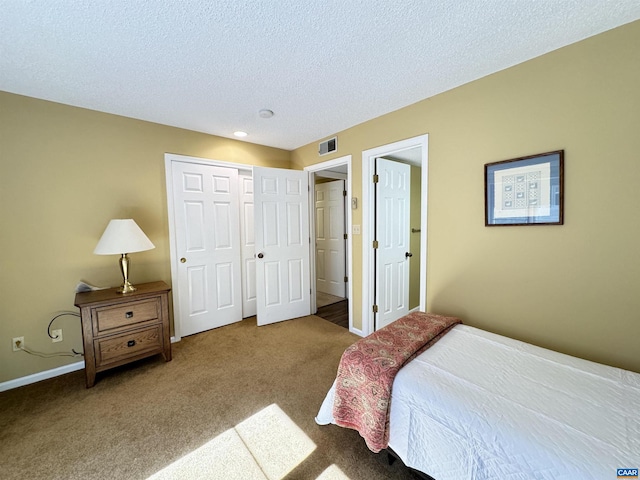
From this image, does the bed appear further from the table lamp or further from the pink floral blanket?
the table lamp

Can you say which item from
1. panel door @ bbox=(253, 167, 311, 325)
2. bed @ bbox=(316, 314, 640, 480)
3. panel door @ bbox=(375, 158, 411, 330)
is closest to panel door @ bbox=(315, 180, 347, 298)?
panel door @ bbox=(253, 167, 311, 325)

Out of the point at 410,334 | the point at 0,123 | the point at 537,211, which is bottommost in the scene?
the point at 410,334

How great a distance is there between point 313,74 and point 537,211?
1828mm

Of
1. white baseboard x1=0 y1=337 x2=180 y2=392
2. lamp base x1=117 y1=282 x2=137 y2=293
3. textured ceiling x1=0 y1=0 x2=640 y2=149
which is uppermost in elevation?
textured ceiling x1=0 y1=0 x2=640 y2=149

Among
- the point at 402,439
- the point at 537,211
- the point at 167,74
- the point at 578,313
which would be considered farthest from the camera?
the point at 167,74

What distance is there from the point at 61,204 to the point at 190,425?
2.21m

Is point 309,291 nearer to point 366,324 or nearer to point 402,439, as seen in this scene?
point 366,324

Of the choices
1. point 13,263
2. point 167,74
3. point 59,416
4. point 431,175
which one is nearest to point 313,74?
point 167,74

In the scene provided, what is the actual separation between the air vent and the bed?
7.98 ft

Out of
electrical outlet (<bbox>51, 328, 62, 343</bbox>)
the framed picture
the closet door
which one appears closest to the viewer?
the framed picture

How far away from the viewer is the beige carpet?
4.41 ft

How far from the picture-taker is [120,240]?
6.98 feet

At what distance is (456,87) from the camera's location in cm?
198

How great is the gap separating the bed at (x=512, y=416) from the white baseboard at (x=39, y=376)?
99.5 inches
